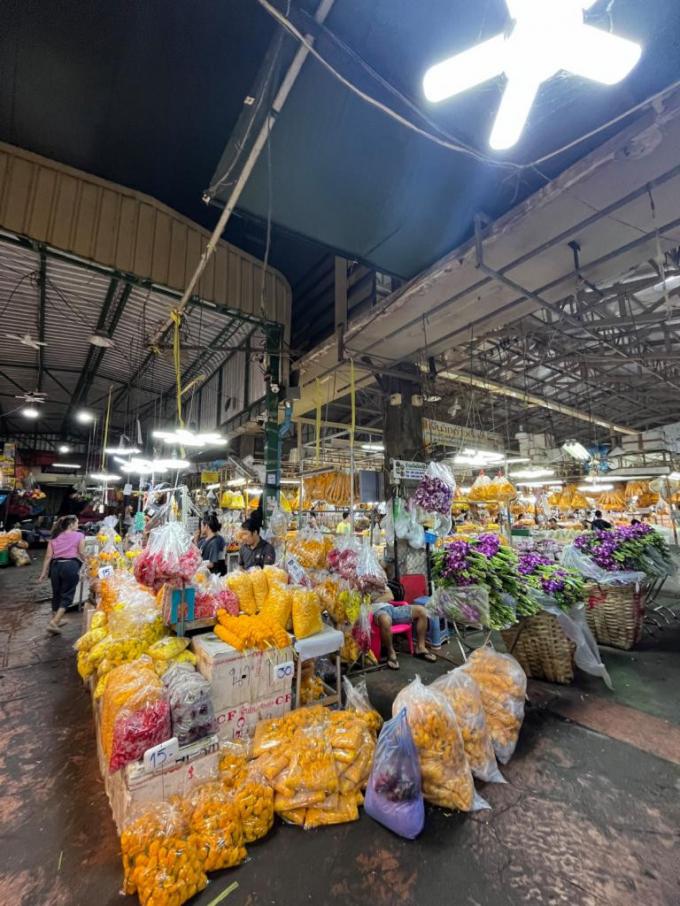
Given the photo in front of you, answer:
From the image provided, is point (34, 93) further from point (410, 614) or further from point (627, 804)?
point (627, 804)

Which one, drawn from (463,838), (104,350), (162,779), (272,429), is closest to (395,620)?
(463,838)

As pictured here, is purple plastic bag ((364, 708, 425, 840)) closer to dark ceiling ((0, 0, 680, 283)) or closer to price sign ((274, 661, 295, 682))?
price sign ((274, 661, 295, 682))

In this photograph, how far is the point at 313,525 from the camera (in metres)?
5.72

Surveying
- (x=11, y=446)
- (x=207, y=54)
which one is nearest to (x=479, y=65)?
(x=207, y=54)

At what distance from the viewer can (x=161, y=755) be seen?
2.03 metres

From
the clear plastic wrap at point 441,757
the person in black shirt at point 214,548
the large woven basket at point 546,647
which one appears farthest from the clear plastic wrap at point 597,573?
the person in black shirt at point 214,548

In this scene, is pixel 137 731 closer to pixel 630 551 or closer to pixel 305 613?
pixel 305 613

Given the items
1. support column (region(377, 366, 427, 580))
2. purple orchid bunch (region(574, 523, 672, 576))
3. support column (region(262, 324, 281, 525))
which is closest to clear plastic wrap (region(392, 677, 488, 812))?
support column (region(377, 366, 427, 580))

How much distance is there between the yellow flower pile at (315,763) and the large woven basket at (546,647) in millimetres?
2123

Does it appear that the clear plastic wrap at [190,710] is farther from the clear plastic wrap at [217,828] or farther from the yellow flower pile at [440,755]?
the yellow flower pile at [440,755]

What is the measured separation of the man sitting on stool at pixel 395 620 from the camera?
166 inches

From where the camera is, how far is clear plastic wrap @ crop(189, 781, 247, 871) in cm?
180

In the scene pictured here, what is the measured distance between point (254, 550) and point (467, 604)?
2.75 meters

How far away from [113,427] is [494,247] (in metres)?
18.8
